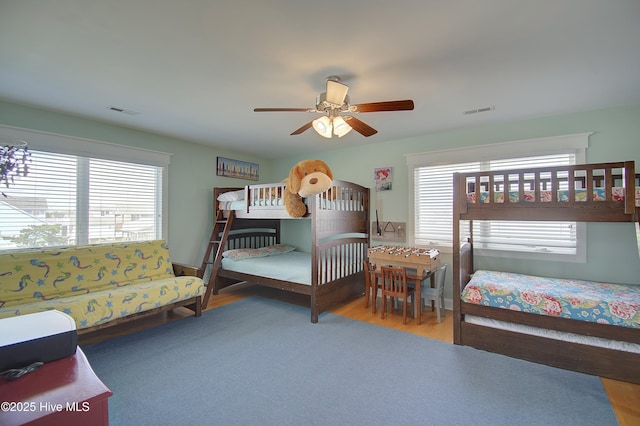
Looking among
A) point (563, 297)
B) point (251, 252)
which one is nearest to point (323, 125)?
point (563, 297)

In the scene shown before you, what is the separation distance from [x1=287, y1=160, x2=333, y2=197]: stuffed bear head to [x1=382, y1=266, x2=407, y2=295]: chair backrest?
1.28m

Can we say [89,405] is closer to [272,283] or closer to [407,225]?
[272,283]

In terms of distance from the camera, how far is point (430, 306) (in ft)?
13.2

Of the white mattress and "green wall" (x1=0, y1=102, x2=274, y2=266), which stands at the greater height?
"green wall" (x1=0, y1=102, x2=274, y2=266)

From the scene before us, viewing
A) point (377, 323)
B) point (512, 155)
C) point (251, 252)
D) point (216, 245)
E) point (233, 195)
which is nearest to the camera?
point (377, 323)

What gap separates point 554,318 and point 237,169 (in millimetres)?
4954

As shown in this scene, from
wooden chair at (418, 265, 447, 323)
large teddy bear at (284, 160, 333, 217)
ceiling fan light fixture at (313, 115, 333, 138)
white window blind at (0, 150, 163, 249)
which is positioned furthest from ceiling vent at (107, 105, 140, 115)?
wooden chair at (418, 265, 447, 323)

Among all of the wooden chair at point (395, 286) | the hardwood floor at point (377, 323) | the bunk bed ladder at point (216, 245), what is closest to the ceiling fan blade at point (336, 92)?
the wooden chair at point (395, 286)

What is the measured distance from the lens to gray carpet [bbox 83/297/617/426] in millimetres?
1869

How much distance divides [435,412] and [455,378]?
0.50 m

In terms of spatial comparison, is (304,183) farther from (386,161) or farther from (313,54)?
(386,161)

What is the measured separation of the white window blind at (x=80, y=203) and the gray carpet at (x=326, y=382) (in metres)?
1.49

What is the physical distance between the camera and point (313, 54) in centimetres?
205

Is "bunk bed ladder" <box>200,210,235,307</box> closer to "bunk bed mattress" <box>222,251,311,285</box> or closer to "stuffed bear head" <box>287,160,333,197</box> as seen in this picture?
"bunk bed mattress" <box>222,251,311,285</box>
